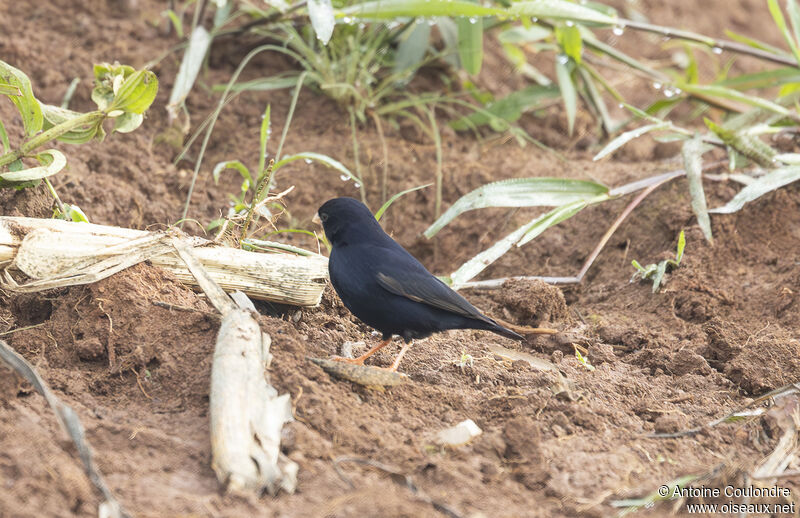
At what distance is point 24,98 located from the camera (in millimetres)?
3172

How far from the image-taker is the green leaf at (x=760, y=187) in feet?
14.0

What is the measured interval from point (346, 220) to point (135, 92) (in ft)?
3.24

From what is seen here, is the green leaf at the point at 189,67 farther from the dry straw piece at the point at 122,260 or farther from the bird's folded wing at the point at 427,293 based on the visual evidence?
the bird's folded wing at the point at 427,293

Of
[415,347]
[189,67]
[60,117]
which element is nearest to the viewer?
[60,117]

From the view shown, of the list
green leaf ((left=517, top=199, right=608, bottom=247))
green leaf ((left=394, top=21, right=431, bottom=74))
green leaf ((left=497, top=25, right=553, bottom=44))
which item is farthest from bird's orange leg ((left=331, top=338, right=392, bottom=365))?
green leaf ((left=497, top=25, right=553, bottom=44))

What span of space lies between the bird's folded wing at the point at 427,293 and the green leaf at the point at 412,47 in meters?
2.34

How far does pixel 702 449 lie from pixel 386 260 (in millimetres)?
1338

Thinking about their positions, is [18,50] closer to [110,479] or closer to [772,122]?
[110,479]

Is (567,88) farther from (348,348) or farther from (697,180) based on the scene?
(348,348)

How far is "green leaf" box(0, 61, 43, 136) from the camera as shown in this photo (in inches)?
124

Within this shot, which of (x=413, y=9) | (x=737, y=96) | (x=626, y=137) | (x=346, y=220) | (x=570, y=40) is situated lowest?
(x=346, y=220)

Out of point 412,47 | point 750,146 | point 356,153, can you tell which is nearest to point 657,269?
point 750,146

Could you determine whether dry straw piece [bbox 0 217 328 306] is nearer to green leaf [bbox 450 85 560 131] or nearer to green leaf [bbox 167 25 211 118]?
green leaf [bbox 167 25 211 118]

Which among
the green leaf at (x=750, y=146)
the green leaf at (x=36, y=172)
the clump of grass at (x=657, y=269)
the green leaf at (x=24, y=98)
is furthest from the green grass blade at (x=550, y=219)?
the green leaf at (x=24, y=98)
